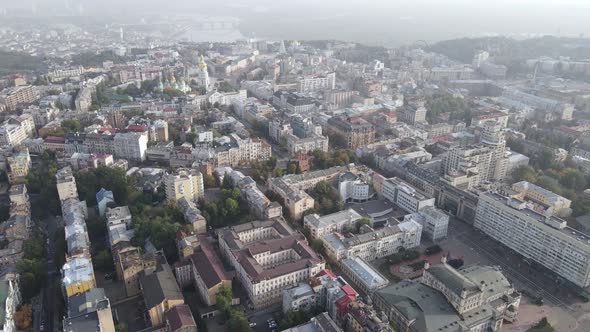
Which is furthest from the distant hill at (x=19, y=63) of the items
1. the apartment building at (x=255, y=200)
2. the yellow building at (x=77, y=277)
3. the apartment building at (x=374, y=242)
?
the apartment building at (x=374, y=242)

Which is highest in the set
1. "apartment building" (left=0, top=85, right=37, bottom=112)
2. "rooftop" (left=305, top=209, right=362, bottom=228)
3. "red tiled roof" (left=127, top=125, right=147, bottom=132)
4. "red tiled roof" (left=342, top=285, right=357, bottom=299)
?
"apartment building" (left=0, top=85, right=37, bottom=112)

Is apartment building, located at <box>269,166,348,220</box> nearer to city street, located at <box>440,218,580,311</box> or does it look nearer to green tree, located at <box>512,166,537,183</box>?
city street, located at <box>440,218,580,311</box>

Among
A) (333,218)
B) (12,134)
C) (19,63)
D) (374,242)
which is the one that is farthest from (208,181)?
(19,63)

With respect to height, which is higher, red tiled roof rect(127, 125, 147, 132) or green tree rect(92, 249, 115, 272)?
red tiled roof rect(127, 125, 147, 132)

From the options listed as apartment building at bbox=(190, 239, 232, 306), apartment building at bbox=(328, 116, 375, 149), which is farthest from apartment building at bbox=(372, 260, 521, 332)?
apartment building at bbox=(328, 116, 375, 149)

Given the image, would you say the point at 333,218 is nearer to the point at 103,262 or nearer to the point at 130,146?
the point at 103,262

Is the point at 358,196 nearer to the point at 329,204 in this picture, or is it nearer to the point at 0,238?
the point at 329,204

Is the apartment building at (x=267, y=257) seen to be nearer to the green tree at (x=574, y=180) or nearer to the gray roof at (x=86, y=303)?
the gray roof at (x=86, y=303)
